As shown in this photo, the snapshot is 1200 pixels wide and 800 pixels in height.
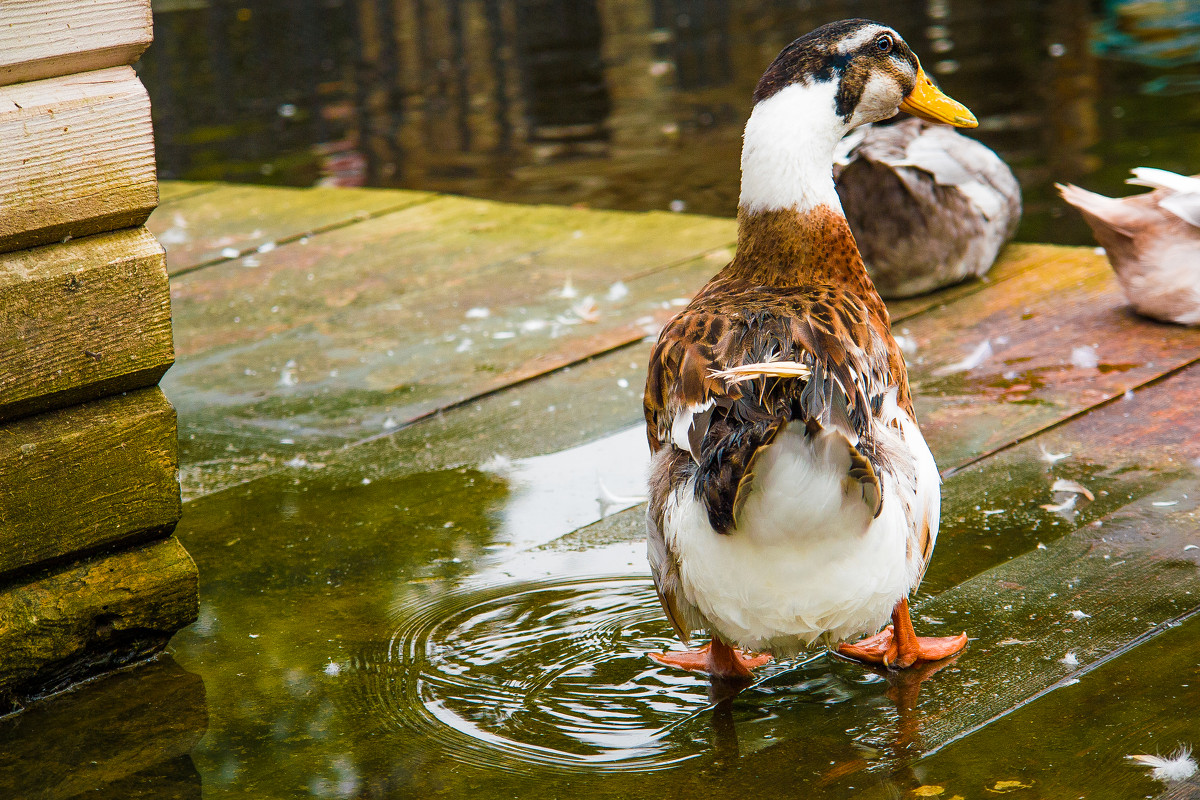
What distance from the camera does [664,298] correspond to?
5434 mm

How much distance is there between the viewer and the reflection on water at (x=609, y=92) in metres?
8.33

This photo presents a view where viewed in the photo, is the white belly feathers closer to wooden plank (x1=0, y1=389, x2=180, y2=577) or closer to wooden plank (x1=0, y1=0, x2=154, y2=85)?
wooden plank (x1=0, y1=389, x2=180, y2=577)

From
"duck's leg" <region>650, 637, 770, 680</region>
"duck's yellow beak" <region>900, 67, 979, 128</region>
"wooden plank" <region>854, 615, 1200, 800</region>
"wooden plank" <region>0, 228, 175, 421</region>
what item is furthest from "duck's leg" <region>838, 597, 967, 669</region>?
"wooden plank" <region>0, 228, 175, 421</region>

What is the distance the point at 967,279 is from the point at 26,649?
3.84 meters

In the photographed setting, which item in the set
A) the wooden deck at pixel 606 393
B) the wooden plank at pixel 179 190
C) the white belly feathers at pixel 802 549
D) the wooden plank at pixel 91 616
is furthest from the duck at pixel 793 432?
the wooden plank at pixel 179 190

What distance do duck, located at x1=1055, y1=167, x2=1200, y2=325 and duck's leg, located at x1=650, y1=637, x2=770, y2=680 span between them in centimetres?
241

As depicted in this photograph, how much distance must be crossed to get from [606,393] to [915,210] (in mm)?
1488

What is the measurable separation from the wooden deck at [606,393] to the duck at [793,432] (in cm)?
29

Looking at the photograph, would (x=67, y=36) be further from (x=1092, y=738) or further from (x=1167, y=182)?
(x=1167, y=182)

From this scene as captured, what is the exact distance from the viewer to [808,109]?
3.08m

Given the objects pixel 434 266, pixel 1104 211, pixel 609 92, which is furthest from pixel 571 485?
pixel 609 92

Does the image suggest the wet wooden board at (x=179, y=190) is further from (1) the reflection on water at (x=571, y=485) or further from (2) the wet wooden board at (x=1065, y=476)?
(2) the wet wooden board at (x=1065, y=476)

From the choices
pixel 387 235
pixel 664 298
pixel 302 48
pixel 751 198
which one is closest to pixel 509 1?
pixel 302 48

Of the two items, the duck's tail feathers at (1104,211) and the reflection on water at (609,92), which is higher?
the duck's tail feathers at (1104,211)
